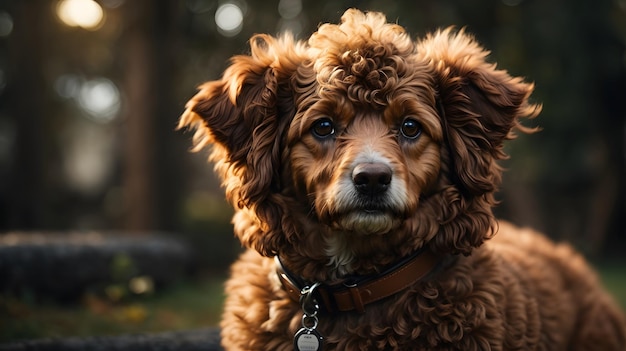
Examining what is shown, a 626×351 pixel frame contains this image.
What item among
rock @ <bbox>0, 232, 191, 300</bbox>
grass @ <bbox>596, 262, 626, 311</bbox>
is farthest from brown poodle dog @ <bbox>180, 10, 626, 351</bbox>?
grass @ <bbox>596, 262, 626, 311</bbox>

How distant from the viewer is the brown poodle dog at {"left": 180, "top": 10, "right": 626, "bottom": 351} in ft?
11.2

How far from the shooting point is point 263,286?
382 centimetres

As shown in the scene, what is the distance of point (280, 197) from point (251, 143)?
319 millimetres

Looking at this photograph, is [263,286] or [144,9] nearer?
[263,286]

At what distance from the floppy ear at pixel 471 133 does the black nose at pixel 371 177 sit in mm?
523

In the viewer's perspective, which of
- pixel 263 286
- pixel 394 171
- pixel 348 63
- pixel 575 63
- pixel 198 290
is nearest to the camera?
pixel 394 171

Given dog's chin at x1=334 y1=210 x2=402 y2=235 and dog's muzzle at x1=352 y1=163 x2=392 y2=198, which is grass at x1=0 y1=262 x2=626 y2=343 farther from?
dog's muzzle at x1=352 y1=163 x2=392 y2=198

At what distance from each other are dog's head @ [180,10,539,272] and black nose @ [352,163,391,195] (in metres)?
0.12

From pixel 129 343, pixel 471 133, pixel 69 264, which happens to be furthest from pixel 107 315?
pixel 471 133

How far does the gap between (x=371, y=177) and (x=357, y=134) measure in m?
0.34

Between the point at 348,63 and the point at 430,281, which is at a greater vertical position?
the point at 348,63

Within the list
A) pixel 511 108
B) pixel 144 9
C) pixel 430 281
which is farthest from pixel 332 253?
pixel 144 9

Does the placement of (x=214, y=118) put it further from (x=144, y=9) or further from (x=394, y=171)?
(x=144, y=9)

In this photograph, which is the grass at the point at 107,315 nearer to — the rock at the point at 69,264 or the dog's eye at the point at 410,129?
the rock at the point at 69,264
